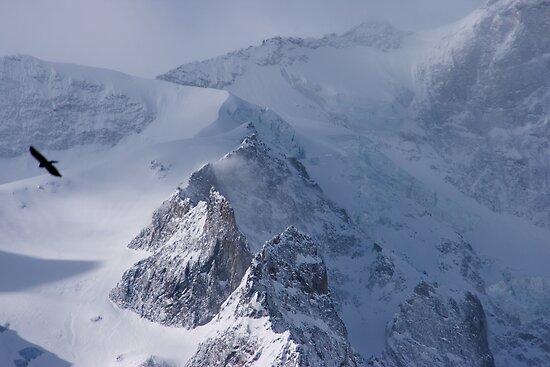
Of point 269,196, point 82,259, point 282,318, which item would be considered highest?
point 282,318

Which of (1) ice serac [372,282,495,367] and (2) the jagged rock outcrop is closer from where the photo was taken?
(1) ice serac [372,282,495,367]

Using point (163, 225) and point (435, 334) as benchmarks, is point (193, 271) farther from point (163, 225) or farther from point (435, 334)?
point (435, 334)

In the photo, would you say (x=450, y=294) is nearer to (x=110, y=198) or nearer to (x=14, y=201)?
(x=110, y=198)

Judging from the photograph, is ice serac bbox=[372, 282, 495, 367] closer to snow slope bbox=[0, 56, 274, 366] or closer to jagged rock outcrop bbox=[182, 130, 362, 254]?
jagged rock outcrop bbox=[182, 130, 362, 254]

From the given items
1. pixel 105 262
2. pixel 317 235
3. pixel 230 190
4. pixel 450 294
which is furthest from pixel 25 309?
pixel 450 294

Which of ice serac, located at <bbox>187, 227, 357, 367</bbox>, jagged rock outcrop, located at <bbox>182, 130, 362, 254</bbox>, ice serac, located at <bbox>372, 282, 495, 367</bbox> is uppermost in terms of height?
ice serac, located at <bbox>187, 227, 357, 367</bbox>

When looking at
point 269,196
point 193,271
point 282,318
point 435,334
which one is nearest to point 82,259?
point 269,196

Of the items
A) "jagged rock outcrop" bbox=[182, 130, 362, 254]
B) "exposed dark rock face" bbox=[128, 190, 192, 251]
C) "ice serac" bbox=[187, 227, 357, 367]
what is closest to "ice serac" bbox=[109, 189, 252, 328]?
"exposed dark rock face" bbox=[128, 190, 192, 251]

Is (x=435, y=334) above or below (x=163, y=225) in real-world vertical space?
below
